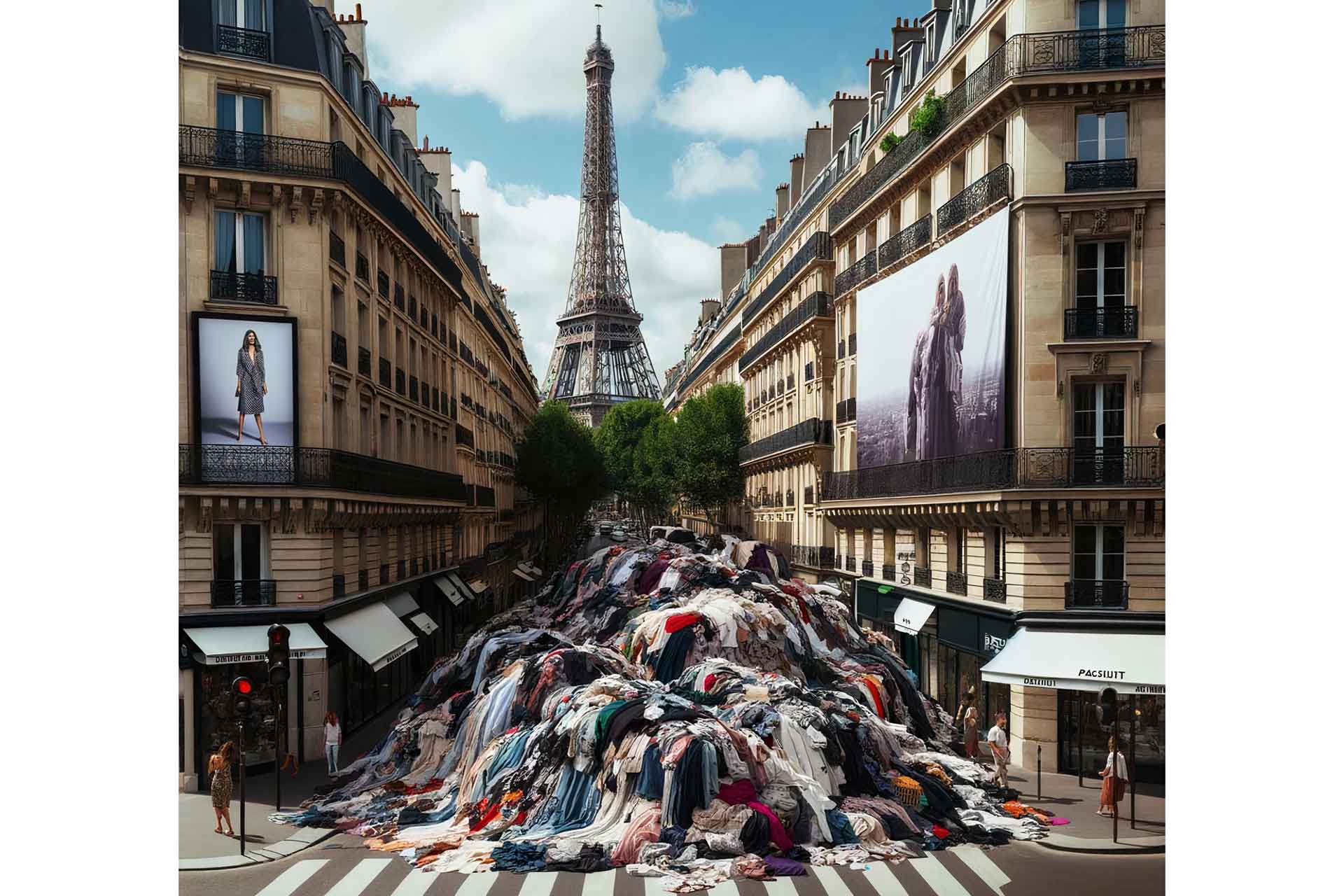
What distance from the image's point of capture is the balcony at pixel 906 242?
23.8 meters

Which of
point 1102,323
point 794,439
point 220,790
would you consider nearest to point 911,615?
point 1102,323

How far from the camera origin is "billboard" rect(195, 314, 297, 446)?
16547mm

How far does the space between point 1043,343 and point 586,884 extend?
40.7 ft

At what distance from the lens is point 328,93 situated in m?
19.9

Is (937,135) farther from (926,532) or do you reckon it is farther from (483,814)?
(483,814)

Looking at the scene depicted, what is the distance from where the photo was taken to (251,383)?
657 inches

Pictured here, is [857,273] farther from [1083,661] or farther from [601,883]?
[601,883]

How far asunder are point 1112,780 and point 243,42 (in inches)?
798

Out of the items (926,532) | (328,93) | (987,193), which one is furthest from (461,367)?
(987,193)

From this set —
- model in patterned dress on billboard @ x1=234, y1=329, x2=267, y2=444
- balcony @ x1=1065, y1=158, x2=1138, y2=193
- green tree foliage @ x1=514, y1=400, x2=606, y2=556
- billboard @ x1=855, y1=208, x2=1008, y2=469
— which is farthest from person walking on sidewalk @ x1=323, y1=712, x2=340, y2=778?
green tree foliage @ x1=514, y1=400, x2=606, y2=556

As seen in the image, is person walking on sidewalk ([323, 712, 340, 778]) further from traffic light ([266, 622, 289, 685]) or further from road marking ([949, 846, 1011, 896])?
road marking ([949, 846, 1011, 896])

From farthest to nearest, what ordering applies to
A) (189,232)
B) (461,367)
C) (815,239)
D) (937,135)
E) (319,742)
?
1. (461,367)
2. (815,239)
3. (937,135)
4. (319,742)
5. (189,232)

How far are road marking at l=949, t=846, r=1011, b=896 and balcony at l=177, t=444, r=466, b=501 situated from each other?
12895 mm

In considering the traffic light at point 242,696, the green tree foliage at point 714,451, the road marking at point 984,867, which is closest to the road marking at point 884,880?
the road marking at point 984,867
